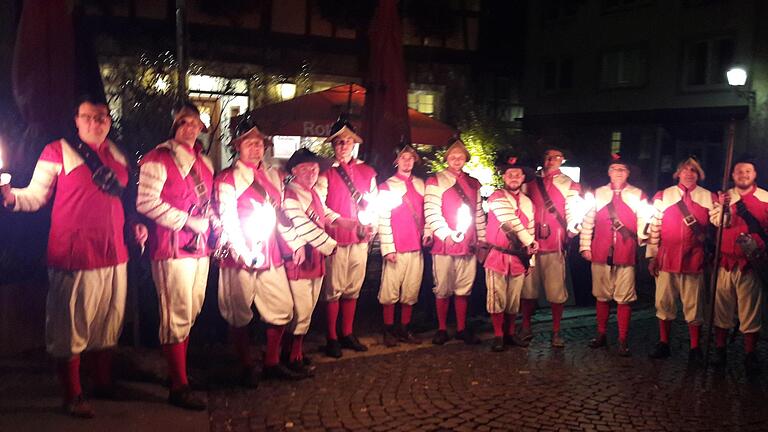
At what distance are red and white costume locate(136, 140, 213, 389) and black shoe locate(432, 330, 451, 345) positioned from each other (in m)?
3.09

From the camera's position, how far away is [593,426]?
17.2 feet

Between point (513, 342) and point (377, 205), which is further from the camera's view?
point (513, 342)

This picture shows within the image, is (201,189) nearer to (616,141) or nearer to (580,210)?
(580,210)

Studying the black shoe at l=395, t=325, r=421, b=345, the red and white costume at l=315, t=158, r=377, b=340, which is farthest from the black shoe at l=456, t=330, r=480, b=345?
the red and white costume at l=315, t=158, r=377, b=340

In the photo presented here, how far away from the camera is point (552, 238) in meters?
7.48

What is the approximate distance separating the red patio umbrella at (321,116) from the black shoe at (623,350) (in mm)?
3434

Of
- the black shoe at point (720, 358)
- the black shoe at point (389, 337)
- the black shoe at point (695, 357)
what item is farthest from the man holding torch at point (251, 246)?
the black shoe at point (720, 358)

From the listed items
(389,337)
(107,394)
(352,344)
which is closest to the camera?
(107,394)

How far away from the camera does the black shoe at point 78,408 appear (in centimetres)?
498

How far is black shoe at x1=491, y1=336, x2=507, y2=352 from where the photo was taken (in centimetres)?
724

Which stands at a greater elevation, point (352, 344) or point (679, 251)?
point (679, 251)

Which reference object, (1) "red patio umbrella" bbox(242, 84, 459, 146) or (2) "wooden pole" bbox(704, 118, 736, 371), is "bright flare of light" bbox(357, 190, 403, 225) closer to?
(1) "red patio umbrella" bbox(242, 84, 459, 146)

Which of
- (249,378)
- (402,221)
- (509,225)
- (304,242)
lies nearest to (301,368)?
(249,378)

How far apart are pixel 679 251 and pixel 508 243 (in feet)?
5.90
